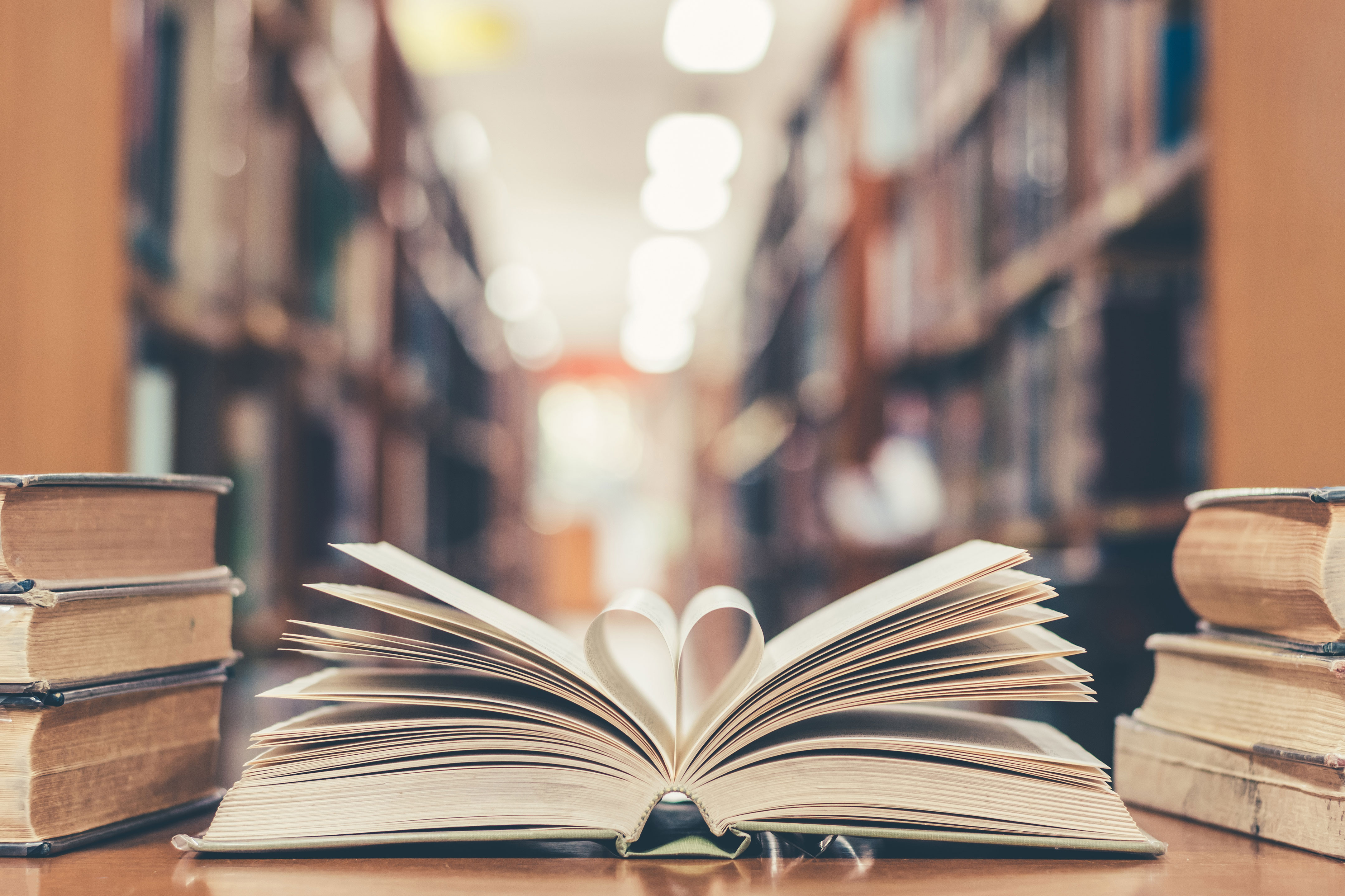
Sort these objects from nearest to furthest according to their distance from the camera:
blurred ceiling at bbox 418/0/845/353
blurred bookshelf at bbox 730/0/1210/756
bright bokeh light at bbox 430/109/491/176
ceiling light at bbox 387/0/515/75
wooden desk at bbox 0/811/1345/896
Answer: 1. wooden desk at bbox 0/811/1345/896
2. blurred bookshelf at bbox 730/0/1210/756
3. ceiling light at bbox 387/0/515/75
4. blurred ceiling at bbox 418/0/845/353
5. bright bokeh light at bbox 430/109/491/176

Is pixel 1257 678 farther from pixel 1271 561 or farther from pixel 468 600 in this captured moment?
pixel 468 600

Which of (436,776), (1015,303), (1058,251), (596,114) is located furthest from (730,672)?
(596,114)

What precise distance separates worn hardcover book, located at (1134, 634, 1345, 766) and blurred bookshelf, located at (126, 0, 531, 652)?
0.77m

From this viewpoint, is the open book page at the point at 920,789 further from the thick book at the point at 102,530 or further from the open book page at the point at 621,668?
the thick book at the point at 102,530

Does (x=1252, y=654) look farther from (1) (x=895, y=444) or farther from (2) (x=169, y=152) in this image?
(1) (x=895, y=444)

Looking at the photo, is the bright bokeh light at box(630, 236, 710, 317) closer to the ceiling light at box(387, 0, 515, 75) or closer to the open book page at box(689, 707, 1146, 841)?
the ceiling light at box(387, 0, 515, 75)

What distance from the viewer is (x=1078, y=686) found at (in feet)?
1.75

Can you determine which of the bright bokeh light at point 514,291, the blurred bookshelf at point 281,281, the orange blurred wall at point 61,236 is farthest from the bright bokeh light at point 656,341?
the orange blurred wall at point 61,236

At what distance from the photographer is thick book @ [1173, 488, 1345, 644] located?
0.48 meters

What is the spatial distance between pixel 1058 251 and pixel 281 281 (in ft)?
4.01

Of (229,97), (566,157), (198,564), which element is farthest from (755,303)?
(198,564)

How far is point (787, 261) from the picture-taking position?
12.6 ft

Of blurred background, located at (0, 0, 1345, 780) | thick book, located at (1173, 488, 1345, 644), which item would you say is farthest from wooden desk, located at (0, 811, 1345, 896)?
blurred background, located at (0, 0, 1345, 780)

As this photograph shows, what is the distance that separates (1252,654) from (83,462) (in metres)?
0.94
